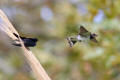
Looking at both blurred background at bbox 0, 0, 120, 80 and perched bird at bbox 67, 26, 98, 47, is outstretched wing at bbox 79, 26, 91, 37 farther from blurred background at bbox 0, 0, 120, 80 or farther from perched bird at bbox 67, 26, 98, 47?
blurred background at bbox 0, 0, 120, 80

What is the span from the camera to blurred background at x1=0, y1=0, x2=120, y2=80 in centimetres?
109

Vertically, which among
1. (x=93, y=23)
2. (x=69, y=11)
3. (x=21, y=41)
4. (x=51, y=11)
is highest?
(x=21, y=41)

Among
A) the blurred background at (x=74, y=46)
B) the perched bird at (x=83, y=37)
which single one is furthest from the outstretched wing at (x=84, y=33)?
the blurred background at (x=74, y=46)

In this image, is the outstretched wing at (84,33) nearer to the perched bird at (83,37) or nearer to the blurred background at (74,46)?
the perched bird at (83,37)

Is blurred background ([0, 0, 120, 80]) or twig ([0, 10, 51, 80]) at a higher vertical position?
twig ([0, 10, 51, 80])

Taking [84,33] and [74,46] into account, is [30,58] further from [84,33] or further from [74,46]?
[74,46]

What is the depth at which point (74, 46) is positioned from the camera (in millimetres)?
1387

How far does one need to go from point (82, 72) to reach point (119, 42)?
32 cm

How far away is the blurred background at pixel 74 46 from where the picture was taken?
3.57 ft

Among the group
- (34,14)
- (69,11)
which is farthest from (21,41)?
(34,14)

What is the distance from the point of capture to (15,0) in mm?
1962

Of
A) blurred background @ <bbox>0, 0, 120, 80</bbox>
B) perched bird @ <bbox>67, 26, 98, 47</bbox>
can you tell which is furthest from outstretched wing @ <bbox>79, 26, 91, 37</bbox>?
blurred background @ <bbox>0, 0, 120, 80</bbox>

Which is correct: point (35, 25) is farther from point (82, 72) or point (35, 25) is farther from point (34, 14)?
point (82, 72)

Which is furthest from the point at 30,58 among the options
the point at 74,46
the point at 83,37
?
the point at 74,46
